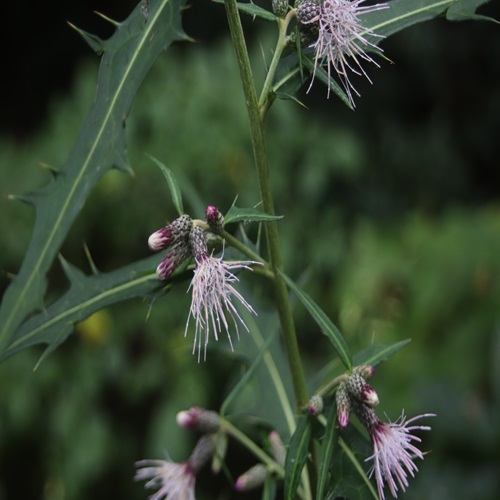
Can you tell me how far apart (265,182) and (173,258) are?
149 mm

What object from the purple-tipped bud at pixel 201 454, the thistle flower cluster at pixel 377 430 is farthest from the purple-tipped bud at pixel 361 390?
the purple-tipped bud at pixel 201 454

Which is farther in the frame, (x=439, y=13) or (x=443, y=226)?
(x=443, y=226)

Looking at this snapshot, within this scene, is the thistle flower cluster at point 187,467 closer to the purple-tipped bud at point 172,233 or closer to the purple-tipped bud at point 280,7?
the purple-tipped bud at point 172,233

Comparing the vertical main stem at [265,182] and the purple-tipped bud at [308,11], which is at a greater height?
the purple-tipped bud at [308,11]

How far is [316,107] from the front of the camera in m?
3.97

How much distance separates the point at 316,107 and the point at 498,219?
1.01 meters

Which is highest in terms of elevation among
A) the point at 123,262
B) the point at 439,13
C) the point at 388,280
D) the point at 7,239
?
the point at 439,13

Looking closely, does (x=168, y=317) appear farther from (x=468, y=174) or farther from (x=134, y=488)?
(x=468, y=174)

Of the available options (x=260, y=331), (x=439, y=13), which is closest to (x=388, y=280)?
(x=260, y=331)

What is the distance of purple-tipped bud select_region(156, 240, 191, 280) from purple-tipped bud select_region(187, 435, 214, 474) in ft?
1.20

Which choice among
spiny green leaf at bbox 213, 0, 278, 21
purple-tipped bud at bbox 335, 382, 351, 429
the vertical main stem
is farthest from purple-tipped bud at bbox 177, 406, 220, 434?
spiny green leaf at bbox 213, 0, 278, 21

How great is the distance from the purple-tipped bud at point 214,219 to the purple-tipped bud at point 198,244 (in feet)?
0.05

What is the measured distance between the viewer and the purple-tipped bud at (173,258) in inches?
39.4

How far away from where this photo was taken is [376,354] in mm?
1107
